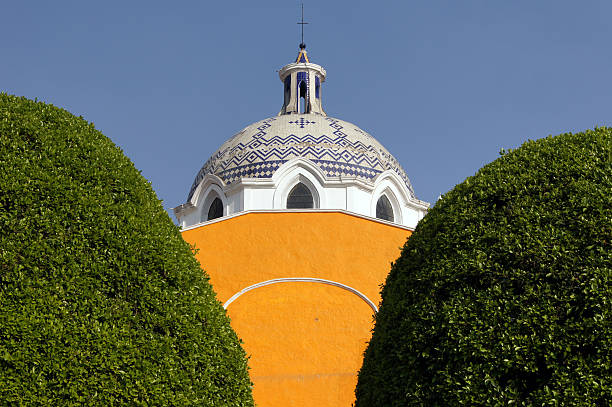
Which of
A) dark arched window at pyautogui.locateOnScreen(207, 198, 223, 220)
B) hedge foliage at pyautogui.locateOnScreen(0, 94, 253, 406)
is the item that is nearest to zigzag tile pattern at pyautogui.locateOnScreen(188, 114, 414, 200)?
dark arched window at pyautogui.locateOnScreen(207, 198, 223, 220)

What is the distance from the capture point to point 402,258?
5969 mm

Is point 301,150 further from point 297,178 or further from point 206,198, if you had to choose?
point 206,198

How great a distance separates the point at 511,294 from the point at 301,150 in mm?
12580

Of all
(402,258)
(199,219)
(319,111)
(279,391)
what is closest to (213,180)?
(199,219)

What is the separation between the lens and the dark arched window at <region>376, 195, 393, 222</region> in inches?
681

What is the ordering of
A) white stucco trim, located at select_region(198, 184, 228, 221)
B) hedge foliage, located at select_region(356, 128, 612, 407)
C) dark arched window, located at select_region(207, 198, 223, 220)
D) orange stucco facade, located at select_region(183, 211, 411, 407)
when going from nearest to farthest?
hedge foliage, located at select_region(356, 128, 612, 407) → orange stucco facade, located at select_region(183, 211, 411, 407) → dark arched window, located at select_region(207, 198, 223, 220) → white stucco trim, located at select_region(198, 184, 228, 221)

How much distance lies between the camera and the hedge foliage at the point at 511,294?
4703mm

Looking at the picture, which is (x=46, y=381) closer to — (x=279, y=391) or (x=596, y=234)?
(x=596, y=234)

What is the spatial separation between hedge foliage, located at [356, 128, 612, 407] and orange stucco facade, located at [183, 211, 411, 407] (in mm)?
5100

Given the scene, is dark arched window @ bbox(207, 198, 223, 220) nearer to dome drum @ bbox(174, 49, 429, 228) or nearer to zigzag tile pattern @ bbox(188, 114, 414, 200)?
dome drum @ bbox(174, 49, 429, 228)

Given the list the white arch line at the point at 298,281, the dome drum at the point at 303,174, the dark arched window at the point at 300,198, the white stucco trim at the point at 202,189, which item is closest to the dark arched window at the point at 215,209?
the dome drum at the point at 303,174

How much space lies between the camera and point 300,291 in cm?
1155

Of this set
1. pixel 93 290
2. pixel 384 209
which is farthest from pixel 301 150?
pixel 93 290

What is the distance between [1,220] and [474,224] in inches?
129
